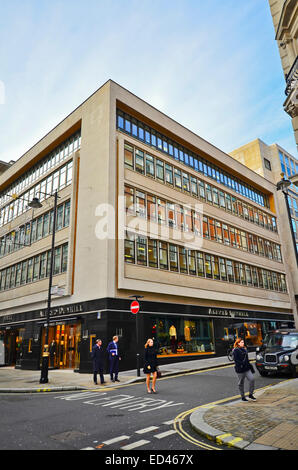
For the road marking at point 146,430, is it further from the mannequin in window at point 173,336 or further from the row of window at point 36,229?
the row of window at point 36,229

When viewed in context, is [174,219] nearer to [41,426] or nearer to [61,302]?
[61,302]

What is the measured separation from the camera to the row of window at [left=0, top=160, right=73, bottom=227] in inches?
1033

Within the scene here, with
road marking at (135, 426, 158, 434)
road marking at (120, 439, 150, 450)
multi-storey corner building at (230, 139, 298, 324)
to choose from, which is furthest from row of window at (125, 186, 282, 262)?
road marking at (120, 439, 150, 450)

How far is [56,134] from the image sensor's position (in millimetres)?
28094

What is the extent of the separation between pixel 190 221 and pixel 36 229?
13.8 metres

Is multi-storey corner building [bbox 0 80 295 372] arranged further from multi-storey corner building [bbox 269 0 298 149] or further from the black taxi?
multi-storey corner building [bbox 269 0 298 149]

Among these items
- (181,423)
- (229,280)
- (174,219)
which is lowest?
(181,423)

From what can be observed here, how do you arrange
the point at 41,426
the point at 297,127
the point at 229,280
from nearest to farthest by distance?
the point at 41,426, the point at 297,127, the point at 229,280

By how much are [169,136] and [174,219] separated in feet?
26.7

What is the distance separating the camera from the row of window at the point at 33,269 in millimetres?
24266

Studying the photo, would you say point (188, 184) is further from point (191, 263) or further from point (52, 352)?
point (52, 352)

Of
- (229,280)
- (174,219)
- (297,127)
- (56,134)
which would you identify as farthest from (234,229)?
(297,127)

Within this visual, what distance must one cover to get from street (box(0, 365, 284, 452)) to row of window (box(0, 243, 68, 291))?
44.0 ft

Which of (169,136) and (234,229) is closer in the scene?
(169,136)
